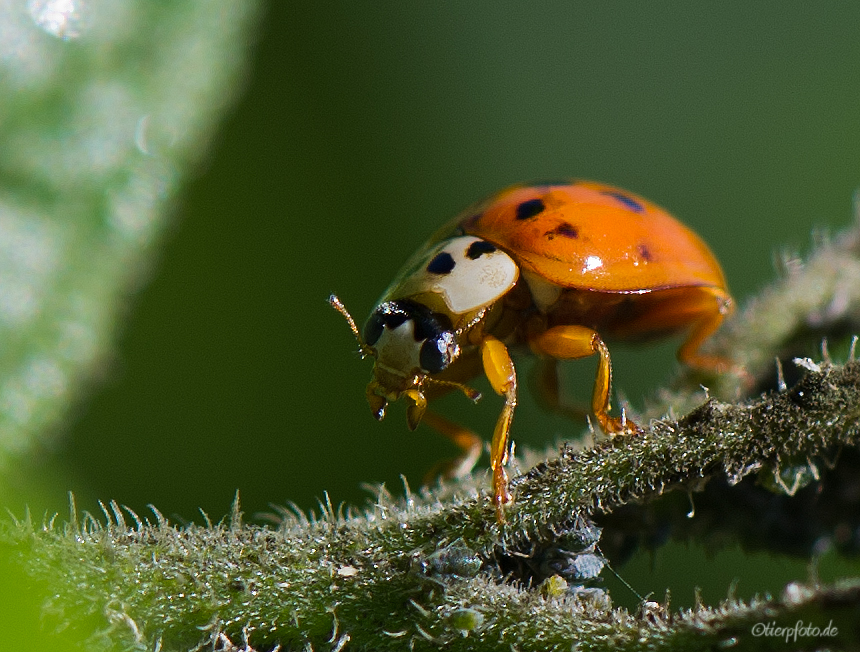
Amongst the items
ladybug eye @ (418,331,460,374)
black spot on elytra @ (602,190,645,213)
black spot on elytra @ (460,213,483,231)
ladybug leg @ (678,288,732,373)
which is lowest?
ladybug leg @ (678,288,732,373)

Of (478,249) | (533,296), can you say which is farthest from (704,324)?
(478,249)

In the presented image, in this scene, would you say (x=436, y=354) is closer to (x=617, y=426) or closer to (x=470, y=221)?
(x=470, y=221)

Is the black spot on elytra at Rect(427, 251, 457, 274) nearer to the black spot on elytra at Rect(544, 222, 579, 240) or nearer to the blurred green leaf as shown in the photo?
the black spot on elytra at Rect(544, 222, 579, 240)

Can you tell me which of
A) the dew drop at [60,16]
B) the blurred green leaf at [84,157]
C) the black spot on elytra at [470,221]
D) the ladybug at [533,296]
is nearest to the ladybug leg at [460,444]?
the ladybug at [533,296]

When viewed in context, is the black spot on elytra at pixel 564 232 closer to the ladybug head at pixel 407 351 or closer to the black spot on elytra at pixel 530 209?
the black spot on elytra at pixel 530 209

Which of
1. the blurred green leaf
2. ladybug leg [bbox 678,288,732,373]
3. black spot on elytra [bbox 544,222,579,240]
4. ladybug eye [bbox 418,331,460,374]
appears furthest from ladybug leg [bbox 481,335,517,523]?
the blurred green leaf

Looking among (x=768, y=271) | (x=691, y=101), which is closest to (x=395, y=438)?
(x=768, y=271)

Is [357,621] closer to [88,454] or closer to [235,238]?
[88,454]

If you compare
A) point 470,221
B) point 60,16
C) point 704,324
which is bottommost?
point 704,324
